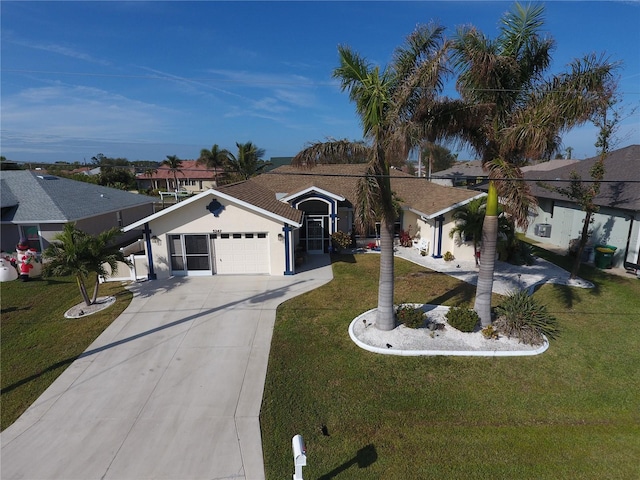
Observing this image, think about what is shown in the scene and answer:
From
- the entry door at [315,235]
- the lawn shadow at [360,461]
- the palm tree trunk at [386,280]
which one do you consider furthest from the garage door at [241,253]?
the lawn shadow at [360,461]

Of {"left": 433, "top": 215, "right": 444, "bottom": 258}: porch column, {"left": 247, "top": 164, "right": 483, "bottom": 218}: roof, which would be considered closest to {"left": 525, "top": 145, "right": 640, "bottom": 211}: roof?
{"left": 247, "top": 164, "right": 483, "bottom": 218}: roof

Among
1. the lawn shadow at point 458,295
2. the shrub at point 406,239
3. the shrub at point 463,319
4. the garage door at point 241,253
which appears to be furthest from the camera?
the shrub at point 406,239

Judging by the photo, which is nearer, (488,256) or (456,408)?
(456,408)

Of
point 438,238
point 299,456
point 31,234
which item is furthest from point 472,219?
point 31,234

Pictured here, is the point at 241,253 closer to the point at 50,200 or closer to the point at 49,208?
the point at 49,208

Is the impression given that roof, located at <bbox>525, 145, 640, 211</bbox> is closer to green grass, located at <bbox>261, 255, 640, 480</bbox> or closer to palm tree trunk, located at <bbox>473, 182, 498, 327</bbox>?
palm tree trunk, located at <bbox>473, 182, 498, 327</bbox>

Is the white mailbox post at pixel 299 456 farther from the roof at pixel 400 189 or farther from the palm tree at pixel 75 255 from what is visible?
the roof at pixel 400 189

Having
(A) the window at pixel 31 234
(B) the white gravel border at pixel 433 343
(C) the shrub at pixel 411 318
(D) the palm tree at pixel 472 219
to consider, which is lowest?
(B) the white gravel border at pixel 433 343
